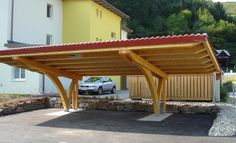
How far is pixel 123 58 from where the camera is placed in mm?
12414

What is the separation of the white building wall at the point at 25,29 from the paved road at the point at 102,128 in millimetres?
12232

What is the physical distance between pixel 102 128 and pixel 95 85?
717 inches

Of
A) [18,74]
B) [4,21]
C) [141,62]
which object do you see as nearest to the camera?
[141,62]

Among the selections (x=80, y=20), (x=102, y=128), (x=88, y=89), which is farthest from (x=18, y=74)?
(x=102, y=128)

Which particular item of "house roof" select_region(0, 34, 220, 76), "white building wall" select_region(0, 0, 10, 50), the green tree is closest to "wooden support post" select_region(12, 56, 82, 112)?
"house roof" select_region(0, 34, 220, 76)

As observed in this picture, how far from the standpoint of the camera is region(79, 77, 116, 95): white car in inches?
1169

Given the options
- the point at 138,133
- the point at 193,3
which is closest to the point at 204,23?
the point at 193,3

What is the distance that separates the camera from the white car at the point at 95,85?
97.5 feet

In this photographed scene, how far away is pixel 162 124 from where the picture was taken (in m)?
12.6

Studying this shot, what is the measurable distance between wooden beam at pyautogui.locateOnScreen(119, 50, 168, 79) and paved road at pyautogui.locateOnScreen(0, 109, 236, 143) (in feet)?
5.89

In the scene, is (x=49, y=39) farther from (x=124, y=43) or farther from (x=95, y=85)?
(x=124, y=43)

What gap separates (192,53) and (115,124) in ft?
11.3

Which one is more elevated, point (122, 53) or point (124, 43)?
point (124, 43)

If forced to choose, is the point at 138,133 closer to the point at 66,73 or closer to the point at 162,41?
the point at 162,41
